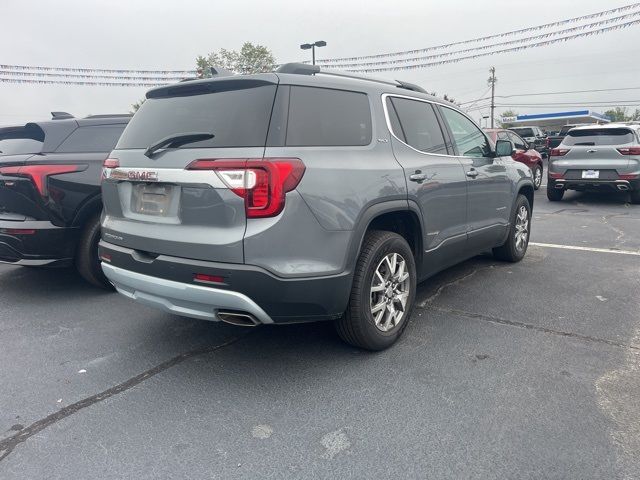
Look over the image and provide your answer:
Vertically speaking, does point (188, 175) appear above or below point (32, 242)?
above

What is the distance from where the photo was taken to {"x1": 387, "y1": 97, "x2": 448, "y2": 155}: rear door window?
377 centimetres

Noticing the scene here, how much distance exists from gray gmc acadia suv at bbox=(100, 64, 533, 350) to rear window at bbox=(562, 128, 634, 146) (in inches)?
332

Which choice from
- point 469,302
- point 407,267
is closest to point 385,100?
point 407,267

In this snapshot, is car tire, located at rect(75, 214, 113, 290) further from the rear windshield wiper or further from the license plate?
the rear windshield wiper

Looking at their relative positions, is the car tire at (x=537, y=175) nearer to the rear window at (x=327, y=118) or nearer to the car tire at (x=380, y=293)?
the car tire at (x=380, y=293)

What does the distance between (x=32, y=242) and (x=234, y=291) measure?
2.69 m

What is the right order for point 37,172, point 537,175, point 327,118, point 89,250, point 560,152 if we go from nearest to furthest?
1. point 327,118
2. point 37,172
3. point 89,250
4. point 560,152
5. point 537,175

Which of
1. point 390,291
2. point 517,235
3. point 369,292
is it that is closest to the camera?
point 369,292

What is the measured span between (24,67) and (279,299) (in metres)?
26.7

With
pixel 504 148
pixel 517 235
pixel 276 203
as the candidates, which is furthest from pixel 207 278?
pixel 517 235

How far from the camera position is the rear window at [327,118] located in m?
2.96

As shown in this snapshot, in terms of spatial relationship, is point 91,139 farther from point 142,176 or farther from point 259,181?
point 259,181

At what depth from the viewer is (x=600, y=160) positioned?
1042cm

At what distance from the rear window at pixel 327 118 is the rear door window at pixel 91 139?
9.20 feet
